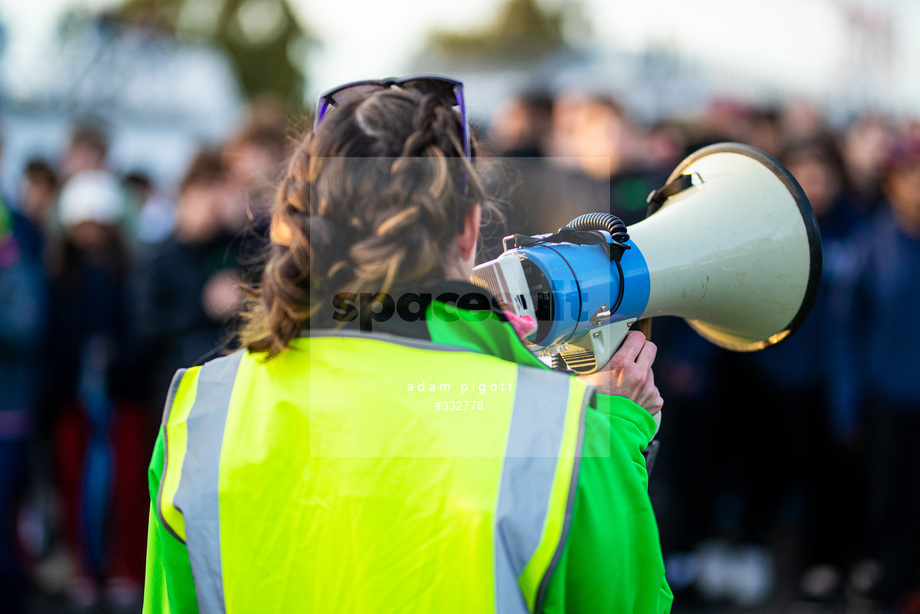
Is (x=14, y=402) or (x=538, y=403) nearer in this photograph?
(x=538, y=403)

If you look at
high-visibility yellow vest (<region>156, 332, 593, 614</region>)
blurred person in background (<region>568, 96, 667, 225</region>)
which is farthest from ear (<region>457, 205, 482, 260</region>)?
blurred person in background (<region>568, 96, 667, 225</region>)

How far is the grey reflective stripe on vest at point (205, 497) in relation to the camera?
0.99 metres

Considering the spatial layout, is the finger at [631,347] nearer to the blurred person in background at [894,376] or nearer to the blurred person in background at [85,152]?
the blurred person in background at [894,376]

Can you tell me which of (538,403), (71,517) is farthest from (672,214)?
(71,517)

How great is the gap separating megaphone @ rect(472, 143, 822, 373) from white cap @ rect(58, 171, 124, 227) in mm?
3059

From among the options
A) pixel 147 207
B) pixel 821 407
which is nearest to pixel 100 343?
pixel 147 207

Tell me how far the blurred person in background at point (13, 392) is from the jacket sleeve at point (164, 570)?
2325 millimetres

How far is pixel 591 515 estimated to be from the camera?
3.06 ft

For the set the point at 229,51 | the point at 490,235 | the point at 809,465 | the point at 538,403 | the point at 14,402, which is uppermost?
the point at 229,51

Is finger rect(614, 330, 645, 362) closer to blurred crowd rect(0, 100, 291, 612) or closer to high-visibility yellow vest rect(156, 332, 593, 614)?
high-visibility yellow vest rect(156, 332, 593, 614)

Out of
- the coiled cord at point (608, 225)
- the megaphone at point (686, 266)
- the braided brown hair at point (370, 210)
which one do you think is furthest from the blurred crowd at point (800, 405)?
the braided brown hair at point (370, 210)

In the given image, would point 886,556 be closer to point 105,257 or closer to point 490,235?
point 490,235

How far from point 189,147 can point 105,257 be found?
4319 millimetres

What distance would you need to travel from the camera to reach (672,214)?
1370 millimetres
